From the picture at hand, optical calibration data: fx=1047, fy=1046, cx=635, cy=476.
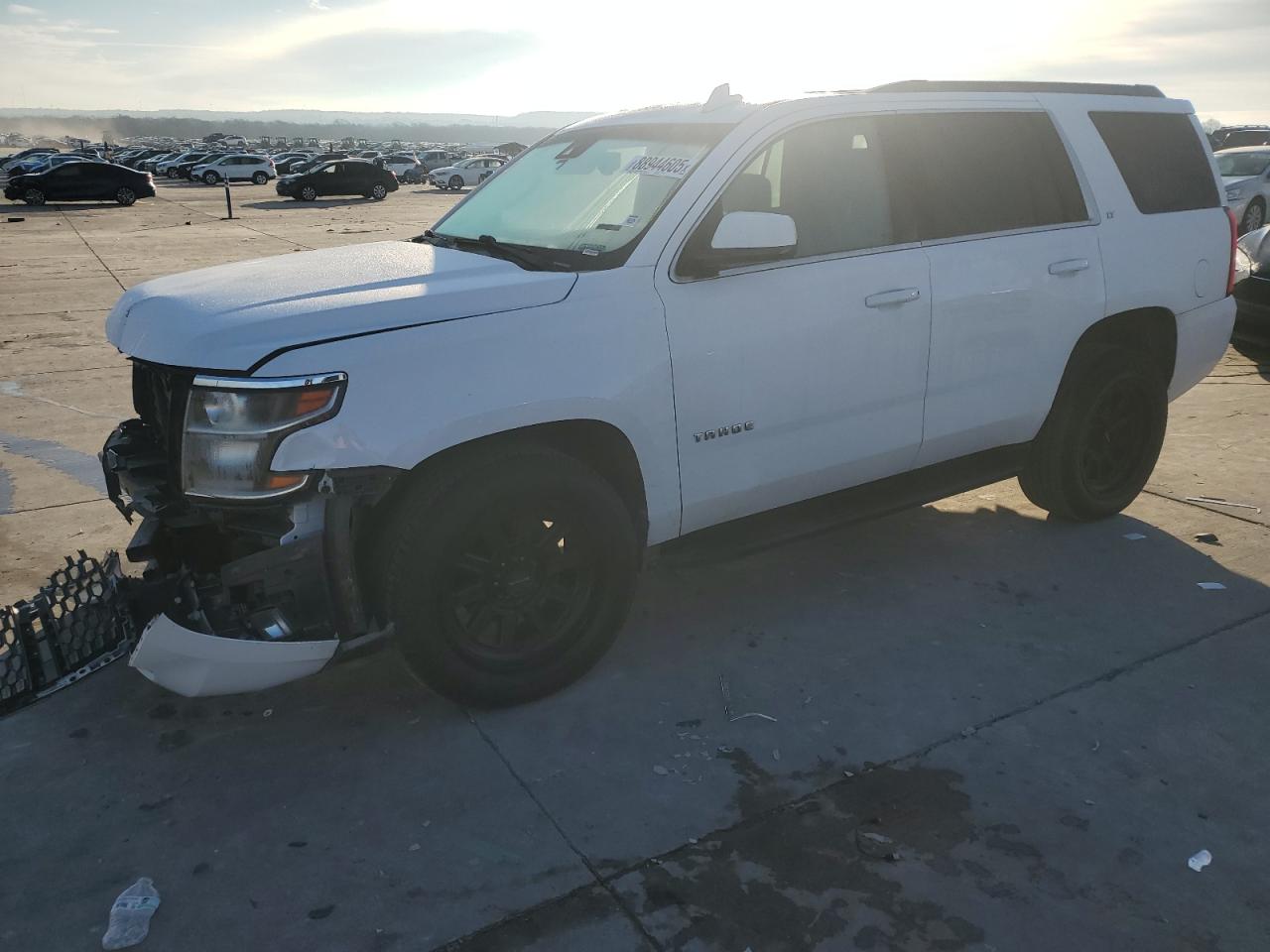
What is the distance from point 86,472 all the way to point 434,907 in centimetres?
446

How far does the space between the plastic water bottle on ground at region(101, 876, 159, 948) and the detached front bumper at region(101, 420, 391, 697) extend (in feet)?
1.84

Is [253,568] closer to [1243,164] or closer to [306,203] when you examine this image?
[1243,164]

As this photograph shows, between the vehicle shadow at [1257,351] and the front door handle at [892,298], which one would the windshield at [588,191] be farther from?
the vehicle shadow at [1257,351]

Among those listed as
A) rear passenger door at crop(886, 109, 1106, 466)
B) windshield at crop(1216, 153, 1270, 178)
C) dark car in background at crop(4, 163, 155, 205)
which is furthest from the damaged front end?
dark car in background at crop(4, 163, 155, 205)

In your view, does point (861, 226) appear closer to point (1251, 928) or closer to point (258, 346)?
point (258, 346)

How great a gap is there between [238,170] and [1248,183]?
156 feet

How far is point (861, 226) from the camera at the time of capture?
4.05 metres

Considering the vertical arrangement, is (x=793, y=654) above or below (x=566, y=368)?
below

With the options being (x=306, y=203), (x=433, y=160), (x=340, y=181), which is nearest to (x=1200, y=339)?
(x=306, y=203)

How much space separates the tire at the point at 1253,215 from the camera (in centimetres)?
1529

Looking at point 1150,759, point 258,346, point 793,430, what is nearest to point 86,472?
point 258,346

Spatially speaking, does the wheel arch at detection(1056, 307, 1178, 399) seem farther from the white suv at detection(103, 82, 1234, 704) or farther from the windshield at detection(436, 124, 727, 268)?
the windshield at detection(436, 124, 727, 268)

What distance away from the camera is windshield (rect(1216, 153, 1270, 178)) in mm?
16938

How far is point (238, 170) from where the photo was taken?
170 feet
